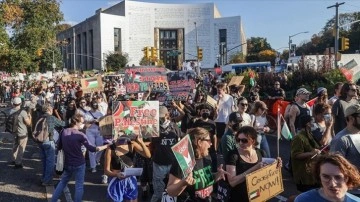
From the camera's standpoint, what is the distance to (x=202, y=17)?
103 metres

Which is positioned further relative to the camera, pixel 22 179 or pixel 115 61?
pixel 115 61

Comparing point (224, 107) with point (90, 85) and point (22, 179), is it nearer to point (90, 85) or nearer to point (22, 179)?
point (22, 179)

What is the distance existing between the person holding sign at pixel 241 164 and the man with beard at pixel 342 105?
10.00ft

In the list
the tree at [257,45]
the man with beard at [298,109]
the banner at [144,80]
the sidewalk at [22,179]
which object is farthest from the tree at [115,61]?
the man with beard at [298,109]

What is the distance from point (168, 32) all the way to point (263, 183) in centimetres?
10307

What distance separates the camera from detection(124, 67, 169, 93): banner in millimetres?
10688

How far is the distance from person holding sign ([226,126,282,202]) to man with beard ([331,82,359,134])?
120 inches

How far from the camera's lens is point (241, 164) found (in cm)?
399

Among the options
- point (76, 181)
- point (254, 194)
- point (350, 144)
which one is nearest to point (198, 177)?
point (254, 194)

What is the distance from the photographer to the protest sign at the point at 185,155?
3.55 meters

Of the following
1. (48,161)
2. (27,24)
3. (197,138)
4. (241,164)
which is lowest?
(48,161)

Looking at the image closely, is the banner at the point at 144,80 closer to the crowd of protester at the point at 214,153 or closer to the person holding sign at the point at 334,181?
the crowd of protester at the point at 214,153

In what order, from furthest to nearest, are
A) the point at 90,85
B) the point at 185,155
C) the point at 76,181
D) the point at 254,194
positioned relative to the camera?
1. the point at 90,85
2. the point at 76,181
3. the point at 254,194
4. the point at 185,155

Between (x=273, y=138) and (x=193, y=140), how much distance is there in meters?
9.81
